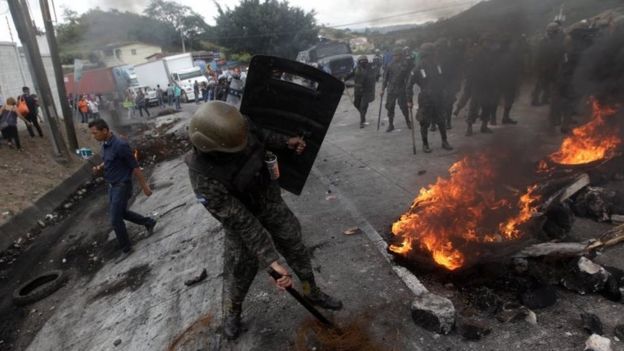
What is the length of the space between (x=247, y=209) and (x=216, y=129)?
2.22ft

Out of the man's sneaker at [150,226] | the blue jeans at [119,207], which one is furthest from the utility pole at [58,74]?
the blue jeans at [119,207]

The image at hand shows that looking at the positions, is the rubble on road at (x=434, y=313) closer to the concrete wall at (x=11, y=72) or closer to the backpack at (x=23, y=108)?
the backpack at (x=23, y=108)

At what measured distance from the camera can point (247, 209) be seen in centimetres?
307

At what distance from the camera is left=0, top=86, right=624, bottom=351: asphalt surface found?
127 inches

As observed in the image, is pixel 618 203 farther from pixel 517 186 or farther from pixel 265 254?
pixel 265 254

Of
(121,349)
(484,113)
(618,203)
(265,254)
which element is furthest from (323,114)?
(484,113)

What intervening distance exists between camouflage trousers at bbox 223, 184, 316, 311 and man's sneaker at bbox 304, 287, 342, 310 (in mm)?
100

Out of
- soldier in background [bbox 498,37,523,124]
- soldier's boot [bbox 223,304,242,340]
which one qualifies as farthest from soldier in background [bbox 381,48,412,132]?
soldier's boot [bbox 223,304,242,340]

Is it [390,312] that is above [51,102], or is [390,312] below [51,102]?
below

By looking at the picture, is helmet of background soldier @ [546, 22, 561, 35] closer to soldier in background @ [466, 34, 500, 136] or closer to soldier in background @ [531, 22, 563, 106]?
soldier in background @ [531, 22, 563, 106]

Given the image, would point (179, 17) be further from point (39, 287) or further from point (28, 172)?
point (39, 287)

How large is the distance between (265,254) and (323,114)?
1415mm

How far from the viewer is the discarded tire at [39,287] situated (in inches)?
220

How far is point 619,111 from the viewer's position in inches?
244
